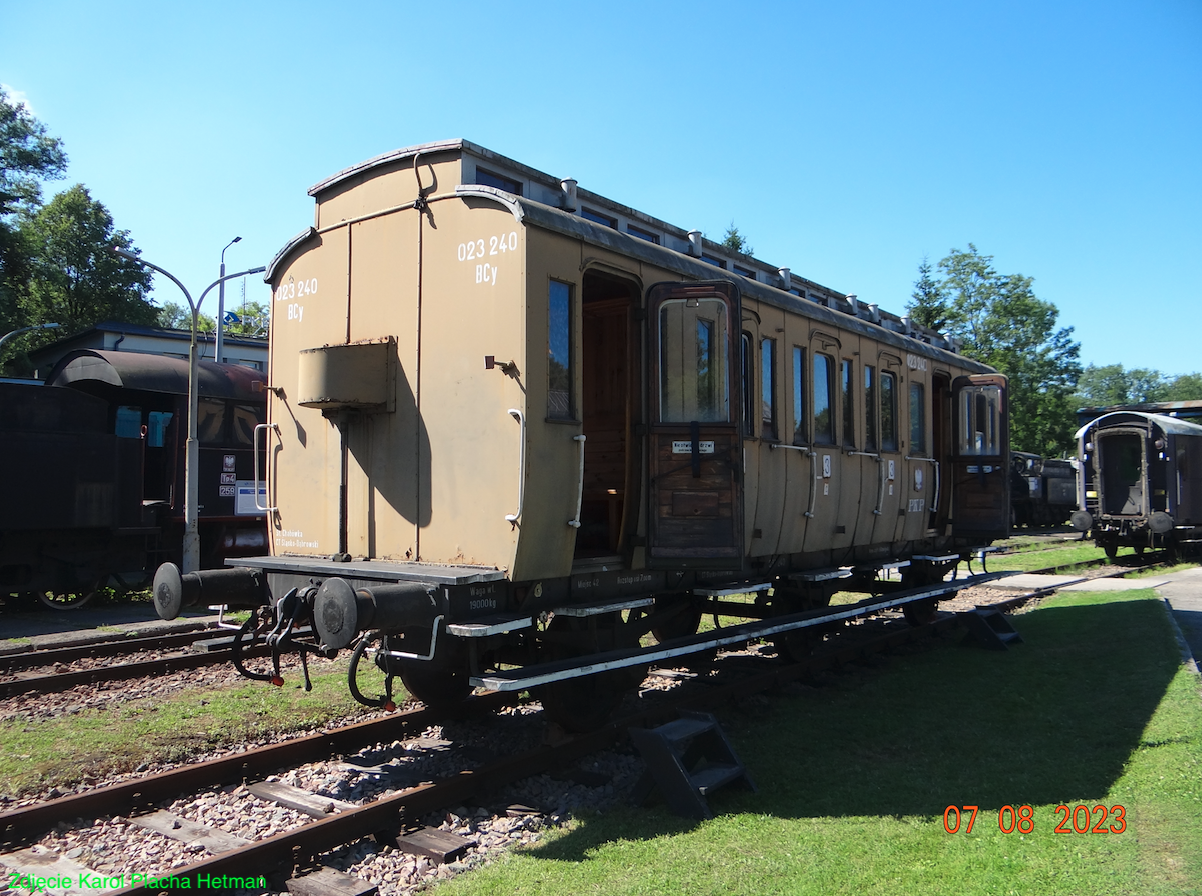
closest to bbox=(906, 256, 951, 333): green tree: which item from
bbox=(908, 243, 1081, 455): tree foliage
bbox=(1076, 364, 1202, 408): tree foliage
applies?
bbox=(908, 243, 1081, 455): tree foliage

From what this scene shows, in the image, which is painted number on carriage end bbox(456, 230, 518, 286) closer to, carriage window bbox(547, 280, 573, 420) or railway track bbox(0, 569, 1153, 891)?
carriage window bbox(547, 280, 573, 420)

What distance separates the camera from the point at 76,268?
43.8 meters

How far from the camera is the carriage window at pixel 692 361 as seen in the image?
639cm

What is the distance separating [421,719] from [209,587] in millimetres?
1960

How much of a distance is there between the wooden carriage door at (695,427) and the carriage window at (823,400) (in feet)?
8.82

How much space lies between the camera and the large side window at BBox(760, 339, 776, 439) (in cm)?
784

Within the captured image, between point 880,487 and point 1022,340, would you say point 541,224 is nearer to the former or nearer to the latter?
point 880,487

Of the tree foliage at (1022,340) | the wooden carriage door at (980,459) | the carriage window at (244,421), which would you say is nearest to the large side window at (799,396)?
the wooden carriage door at (980,459)

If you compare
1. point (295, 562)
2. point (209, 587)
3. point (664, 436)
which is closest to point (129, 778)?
point (209, 587)

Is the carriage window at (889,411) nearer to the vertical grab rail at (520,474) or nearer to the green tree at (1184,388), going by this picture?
the vertical grab rail at (520,474)

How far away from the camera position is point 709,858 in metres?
4.54

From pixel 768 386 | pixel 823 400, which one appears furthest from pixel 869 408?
pixel 768 386

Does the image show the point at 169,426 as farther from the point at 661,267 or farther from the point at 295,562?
the point at 661,267
